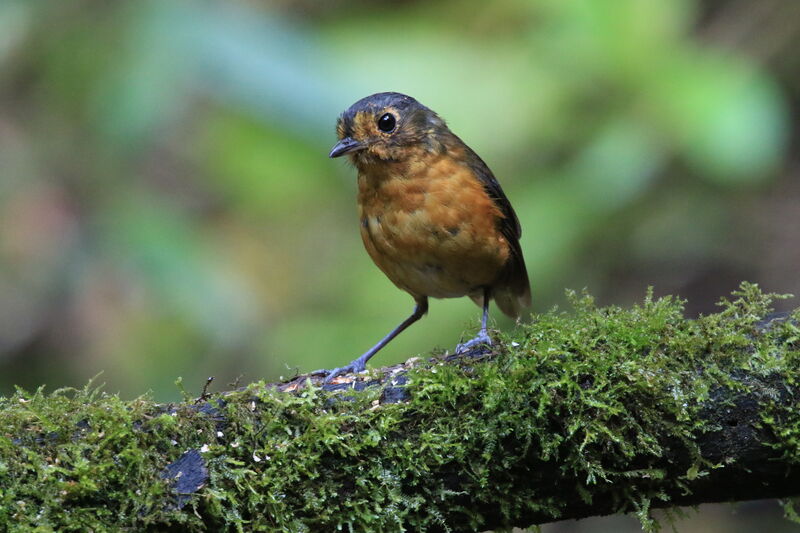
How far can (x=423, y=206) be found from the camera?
12.7 ft

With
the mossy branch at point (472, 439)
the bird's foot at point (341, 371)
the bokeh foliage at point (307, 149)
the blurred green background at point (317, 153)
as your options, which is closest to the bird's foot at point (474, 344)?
the mossy branch at point (472, 439)

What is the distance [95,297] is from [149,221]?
97 cm

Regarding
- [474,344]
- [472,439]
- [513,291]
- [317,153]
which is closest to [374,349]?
[513,291]

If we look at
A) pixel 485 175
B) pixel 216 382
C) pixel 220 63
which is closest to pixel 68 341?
pixel 216 382

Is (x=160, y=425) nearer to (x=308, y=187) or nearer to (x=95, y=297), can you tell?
(x=95, y=297)

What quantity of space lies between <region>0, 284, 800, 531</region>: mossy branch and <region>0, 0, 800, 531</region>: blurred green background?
63.0 inches

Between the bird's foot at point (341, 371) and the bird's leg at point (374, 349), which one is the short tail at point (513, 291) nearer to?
the bird's leg at point (374, 349)

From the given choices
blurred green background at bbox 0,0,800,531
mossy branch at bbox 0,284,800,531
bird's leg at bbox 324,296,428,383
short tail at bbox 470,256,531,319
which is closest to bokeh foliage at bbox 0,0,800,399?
blurred green background at bbox 0,0,800,531

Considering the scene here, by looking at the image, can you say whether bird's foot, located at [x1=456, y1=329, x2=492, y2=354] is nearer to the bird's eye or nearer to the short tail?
the short tail

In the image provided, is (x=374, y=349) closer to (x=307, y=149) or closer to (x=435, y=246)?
(x=435, y=246)

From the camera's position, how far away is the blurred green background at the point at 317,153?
4.62 metres

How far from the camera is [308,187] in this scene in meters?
6.21

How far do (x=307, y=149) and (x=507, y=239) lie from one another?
4.24 ft

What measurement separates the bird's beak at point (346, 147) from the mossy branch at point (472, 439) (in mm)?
1448
